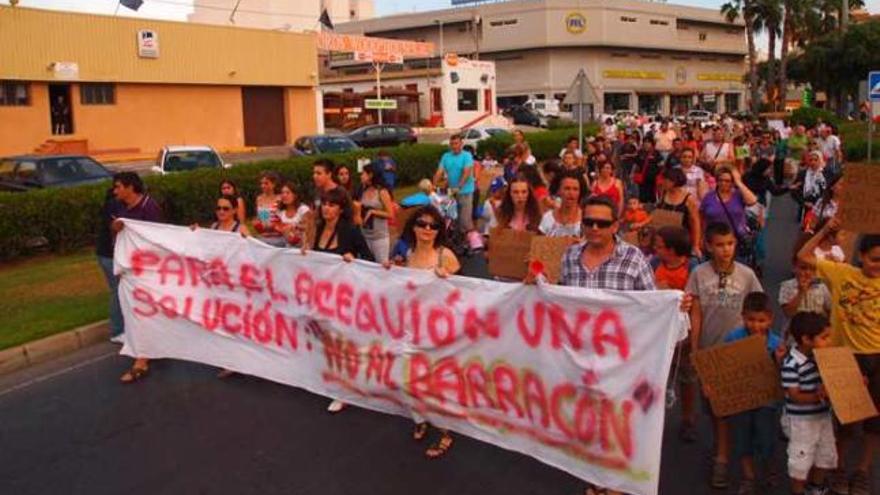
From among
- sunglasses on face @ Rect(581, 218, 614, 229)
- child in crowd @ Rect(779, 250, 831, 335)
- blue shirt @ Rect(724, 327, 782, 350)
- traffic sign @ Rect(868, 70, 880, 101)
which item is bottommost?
blue shirt @ Rect(724, 327, 782, 350)

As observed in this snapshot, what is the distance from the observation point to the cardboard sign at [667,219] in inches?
307

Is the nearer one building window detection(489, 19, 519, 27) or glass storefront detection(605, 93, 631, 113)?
building window detection(489, 19, 519, 27)

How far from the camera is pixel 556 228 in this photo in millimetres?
6953

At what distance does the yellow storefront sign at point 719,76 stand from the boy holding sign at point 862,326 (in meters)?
98.8

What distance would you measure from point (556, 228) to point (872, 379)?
111 inches

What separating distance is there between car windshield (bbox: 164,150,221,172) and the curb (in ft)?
36.7

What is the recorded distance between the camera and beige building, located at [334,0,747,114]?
85250 mm

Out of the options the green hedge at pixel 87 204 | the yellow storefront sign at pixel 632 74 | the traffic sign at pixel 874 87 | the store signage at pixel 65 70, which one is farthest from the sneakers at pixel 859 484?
the yellow storefront sign at pixel 632 74

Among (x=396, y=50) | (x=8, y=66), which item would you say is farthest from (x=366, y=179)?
(x=396, y=50)

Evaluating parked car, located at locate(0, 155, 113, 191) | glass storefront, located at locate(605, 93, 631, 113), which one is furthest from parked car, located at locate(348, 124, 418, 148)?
glass storefront, located at locate(605, 93, 631, 113)

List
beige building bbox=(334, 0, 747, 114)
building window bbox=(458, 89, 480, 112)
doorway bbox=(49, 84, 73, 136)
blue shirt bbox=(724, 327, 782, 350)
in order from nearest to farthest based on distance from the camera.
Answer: blue shirt bbox=(724, 327, 782, 350)
doorway bbox=(49, 84, 73, 136)
building window bbox=(458, 89, 480, 112)
beige building bbox=(334, 0, 747, 114)

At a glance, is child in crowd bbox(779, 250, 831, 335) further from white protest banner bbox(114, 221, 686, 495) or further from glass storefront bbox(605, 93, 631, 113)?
glass storefront bbox(605, 93, 631, 113)

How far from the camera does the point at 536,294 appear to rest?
4.90 m

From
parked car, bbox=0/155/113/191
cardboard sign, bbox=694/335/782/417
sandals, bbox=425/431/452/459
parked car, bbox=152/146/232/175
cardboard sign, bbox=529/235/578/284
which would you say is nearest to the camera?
cardboard sign, bbox=694/335/782/417
